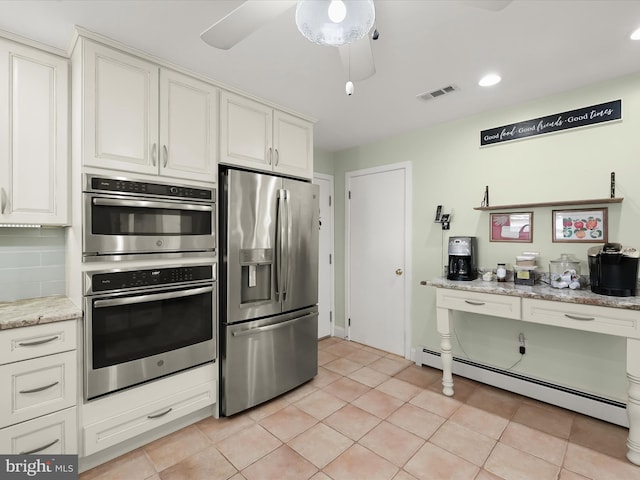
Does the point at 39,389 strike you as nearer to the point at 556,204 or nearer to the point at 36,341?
the point at 36,341

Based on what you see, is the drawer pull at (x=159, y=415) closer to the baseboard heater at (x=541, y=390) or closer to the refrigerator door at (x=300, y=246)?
the refrigerator door at (x=300, y=246)

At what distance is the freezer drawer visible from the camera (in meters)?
2.33

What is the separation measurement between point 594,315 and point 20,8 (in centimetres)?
355

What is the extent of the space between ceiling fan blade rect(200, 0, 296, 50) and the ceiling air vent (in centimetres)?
169

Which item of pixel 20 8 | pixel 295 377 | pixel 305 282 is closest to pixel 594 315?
pixel 305 282

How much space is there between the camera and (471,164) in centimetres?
302

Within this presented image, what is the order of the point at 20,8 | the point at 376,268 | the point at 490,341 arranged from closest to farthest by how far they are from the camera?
the point at 20,8
the point at 490,341
the point at 376,268

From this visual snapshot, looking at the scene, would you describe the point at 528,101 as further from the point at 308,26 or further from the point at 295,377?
the point at 295,377

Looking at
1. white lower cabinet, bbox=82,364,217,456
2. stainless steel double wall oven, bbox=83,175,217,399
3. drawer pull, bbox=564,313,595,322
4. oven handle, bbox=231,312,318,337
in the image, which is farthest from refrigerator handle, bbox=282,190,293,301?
drawer pull, bbox=564,313,595,322

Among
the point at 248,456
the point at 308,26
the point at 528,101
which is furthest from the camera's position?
the point at 528,101

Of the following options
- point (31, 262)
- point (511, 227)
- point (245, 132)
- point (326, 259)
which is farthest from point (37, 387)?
point (511, 227)

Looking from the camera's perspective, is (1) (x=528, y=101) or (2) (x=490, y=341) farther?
(2) (x=490, y=341)

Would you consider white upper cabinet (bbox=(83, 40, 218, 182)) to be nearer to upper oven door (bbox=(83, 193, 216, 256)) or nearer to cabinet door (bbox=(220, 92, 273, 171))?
cabinet door (bbox=(220, 92, 273, 171))

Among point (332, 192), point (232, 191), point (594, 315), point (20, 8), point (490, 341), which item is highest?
point (20, 8)
